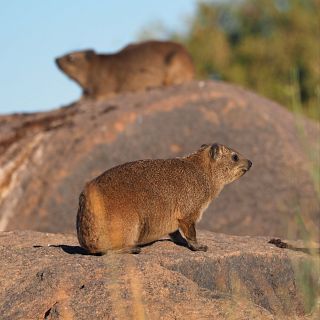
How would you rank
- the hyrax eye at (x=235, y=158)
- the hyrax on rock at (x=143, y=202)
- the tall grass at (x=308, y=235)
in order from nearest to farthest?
the tall grass at (x=308, y=235)
the hyrax on rock at (x=143, y=202)
the hyrax eye at (x=235, y=158)

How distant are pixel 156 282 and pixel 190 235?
130 cm

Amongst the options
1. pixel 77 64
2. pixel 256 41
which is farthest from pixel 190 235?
pixel 256 41

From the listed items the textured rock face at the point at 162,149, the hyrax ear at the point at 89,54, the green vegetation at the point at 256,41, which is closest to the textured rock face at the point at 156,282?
the textured rock face at the point at 162,149

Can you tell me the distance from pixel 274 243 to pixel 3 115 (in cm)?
804

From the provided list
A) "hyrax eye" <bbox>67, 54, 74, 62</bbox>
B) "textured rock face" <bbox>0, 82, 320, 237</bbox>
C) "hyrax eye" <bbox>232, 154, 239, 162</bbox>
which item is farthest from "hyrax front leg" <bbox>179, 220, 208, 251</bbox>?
"hyrax eye" <bbox>67, 54, 74, 62</bbox>

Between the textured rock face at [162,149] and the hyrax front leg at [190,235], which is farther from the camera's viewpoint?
the textured rock face at [162,149]

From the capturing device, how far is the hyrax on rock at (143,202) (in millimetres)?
7031

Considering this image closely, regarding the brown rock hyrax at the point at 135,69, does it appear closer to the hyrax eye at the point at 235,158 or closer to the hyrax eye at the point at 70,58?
the hyrax eye at the point at 70,58

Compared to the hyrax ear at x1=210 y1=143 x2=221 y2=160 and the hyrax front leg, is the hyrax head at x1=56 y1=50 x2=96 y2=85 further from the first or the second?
the hyrax front leg

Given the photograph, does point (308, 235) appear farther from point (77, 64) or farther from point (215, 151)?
point (77, 64)

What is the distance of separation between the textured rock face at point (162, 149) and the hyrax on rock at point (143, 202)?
13.6 feet

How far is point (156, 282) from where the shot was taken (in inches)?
248

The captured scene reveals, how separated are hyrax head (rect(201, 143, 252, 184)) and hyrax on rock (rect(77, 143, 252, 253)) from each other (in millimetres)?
36

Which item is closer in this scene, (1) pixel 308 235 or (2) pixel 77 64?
(1) pixel 308 235
